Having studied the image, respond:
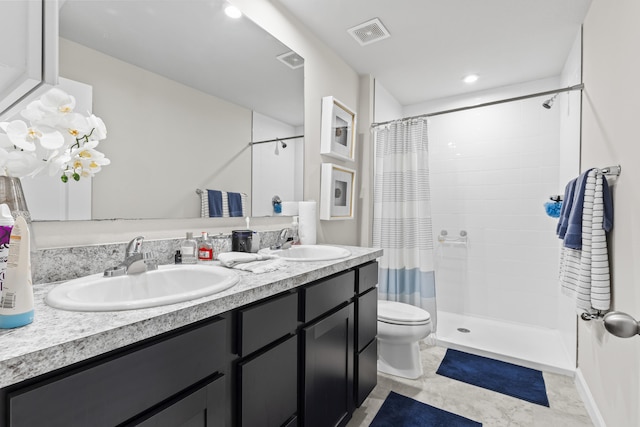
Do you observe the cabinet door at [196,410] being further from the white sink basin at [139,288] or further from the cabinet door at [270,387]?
the white sink basin at [139,288]

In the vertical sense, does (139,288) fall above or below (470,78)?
below

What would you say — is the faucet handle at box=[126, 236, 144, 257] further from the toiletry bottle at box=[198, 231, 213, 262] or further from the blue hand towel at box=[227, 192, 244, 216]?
the blue hand towel at box=[227, 192, 244, 216]

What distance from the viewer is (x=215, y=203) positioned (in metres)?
1.53

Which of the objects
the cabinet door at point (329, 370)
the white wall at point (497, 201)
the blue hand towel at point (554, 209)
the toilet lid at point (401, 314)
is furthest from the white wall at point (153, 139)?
the blue hand towel at point (554, 209)

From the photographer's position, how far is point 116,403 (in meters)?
0.62

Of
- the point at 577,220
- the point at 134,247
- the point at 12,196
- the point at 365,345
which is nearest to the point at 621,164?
the point at 577,220

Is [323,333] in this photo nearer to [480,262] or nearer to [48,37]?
[48,37]

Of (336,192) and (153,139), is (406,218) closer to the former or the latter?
(336,192)

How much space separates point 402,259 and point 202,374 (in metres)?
2.04

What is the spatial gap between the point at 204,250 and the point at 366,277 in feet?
2.74

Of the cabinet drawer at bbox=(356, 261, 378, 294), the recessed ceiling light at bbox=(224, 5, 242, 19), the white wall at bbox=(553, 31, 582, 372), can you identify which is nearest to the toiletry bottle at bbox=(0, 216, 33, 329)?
the cabinet drawer at bbox=(356, 261, 378, 294)

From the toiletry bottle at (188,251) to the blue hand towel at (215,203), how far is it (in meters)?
0.23

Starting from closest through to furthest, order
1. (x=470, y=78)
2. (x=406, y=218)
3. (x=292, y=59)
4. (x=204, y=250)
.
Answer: (x=204, y=250)
(x=292, y=59)
(x=406, y=218)
(x=470, y=78)

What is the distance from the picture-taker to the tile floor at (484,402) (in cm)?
168
